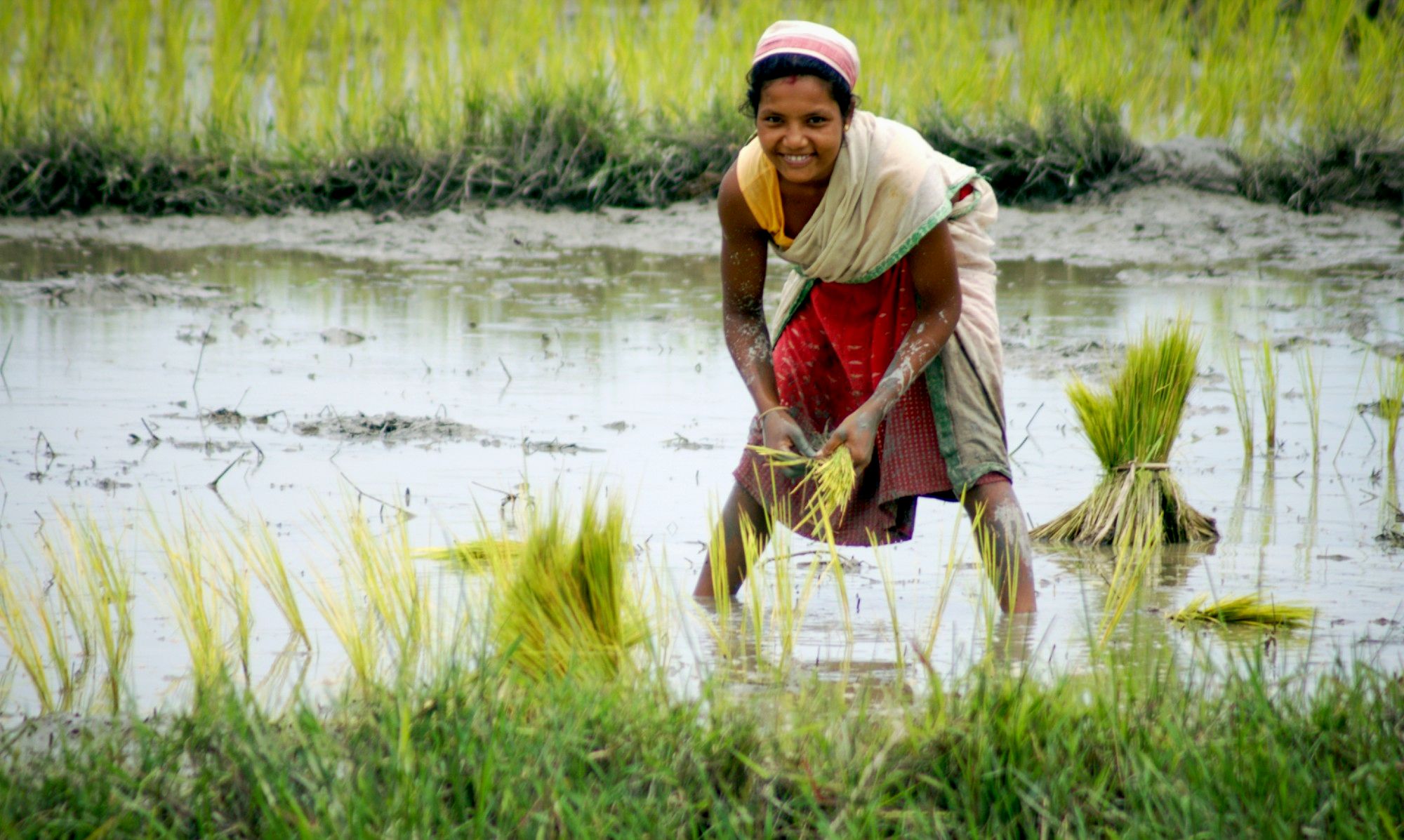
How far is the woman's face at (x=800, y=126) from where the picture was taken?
3053 mm

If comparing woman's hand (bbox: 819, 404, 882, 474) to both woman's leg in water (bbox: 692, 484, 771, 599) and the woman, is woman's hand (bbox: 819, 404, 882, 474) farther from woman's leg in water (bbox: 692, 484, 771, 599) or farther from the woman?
woman's leg in water (bbox: 692, 484, 771, 599)

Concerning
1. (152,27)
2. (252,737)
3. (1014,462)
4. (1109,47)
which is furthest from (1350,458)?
(152,27)

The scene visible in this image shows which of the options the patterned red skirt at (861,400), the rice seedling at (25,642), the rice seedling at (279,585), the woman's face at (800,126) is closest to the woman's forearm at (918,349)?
the patterned red skirt at (861,400)

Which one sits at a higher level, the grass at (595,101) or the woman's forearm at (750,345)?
the grass at (595,101)

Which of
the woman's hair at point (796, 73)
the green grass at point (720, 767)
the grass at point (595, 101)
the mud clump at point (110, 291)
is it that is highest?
the grass at point (595, 101)

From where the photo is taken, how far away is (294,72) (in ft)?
31.5

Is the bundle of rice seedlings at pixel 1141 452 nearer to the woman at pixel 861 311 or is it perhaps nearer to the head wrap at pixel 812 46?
the woman at pixel 861 311

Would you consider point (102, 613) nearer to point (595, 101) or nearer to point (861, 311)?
point (861, 311)

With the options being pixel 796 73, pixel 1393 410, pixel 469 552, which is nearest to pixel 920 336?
pixel 796 73

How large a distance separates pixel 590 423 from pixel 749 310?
1.73m

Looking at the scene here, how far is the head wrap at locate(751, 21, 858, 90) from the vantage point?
9.91ft

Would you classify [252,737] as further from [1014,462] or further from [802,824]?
[1014,462]

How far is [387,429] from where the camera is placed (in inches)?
195

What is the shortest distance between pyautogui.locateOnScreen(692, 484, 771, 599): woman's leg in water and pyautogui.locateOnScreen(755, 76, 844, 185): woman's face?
77 centimetres
